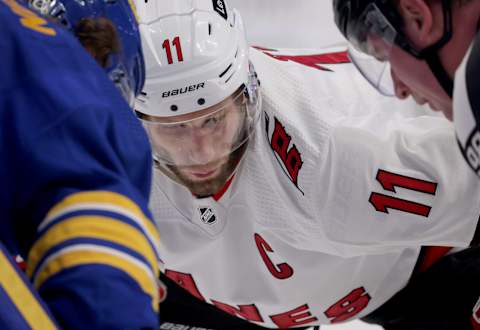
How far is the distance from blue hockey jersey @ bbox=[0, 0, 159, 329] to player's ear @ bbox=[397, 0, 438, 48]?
0.53 metres

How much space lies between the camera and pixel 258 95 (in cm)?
166

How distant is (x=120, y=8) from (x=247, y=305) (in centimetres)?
115

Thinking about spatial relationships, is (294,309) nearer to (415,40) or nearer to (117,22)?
(415,40)

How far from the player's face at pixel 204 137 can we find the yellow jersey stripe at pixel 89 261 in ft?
3.09

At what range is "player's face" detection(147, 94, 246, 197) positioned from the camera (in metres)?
1.65

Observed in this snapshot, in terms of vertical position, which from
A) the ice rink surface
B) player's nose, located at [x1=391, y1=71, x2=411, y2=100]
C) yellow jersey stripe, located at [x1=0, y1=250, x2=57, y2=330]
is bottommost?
the ice rink surface

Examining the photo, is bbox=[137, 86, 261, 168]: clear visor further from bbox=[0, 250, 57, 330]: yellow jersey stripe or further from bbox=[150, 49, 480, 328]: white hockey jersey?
bbox=[0, 250, 57, 330]: yellow jersey stripe

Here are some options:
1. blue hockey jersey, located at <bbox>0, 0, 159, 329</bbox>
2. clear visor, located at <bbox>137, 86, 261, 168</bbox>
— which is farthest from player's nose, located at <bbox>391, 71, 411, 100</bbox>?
blue hockey jersey, located at <bbox>0, 0, 159, 329</bbox>

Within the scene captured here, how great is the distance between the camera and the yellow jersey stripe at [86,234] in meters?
0.70

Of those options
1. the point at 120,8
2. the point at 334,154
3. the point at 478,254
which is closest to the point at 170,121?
the point at 334,154

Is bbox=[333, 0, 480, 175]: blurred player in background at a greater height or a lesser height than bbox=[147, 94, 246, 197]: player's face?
greater

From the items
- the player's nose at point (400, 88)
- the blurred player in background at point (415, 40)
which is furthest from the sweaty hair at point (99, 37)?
the player's nose at point (400, 88)

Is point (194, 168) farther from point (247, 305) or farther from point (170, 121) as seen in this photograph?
point (247, 305)

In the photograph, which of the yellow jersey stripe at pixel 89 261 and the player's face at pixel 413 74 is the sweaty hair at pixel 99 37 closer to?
the yellow jersey stripe at pixel 89 261
